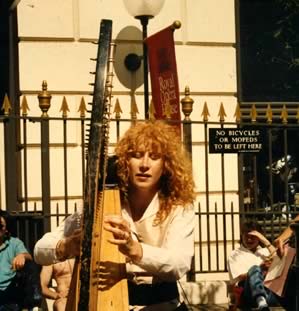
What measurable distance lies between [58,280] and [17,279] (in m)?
0.56

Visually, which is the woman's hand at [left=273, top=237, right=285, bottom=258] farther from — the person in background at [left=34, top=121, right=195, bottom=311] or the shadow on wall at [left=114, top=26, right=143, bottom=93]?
the shadow on wall at [left=114, top=26, right=143, bottom=93]

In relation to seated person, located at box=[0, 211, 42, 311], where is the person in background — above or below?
above

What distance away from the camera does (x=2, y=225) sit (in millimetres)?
7457

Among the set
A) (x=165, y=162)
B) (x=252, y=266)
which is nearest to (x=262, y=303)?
(x=252, y=266)

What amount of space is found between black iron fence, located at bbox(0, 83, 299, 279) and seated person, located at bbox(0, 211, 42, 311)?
1070 mm

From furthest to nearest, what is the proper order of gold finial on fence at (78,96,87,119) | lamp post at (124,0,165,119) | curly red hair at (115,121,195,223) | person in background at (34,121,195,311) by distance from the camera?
lamp post at (124,0,165,119) → gold finial on fence at (78,96,87,119) → curly red hair at (115,121,195,223) → person in background at (34,121,195,311)

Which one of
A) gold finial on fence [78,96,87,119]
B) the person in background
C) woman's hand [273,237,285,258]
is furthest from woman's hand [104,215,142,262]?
gold finial on fence [78,96,87,119]

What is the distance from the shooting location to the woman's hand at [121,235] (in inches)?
115

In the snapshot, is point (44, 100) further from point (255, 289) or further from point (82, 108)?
point (255, 289)

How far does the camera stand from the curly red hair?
339cm

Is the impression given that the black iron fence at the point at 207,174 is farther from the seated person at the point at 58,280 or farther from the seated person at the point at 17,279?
the seated person at the point at 17,279

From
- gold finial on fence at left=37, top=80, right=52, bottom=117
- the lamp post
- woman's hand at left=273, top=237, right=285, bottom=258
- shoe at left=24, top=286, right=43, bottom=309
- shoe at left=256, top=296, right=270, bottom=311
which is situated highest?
the lamp post

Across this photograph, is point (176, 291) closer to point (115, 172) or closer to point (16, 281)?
point (115, 172)

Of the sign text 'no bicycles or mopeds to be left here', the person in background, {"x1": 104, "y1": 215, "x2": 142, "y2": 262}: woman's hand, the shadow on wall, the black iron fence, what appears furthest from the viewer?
the shadow on wall
